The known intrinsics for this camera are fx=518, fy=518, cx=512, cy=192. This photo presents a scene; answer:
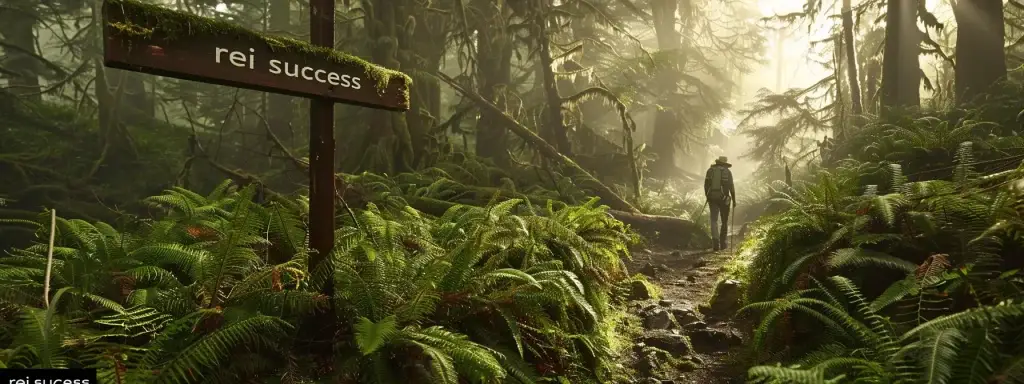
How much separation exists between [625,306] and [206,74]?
15.6ft

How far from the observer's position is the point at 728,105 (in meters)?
24.6

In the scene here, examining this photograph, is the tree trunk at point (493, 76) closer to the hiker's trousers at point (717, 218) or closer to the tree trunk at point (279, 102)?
the hiker's trousers at point (717, 218)

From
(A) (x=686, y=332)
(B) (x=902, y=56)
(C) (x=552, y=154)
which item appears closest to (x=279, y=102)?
(C) (x=552, y=154)

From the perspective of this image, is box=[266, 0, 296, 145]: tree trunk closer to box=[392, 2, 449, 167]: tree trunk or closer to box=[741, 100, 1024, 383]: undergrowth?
box=[392, 2, 449, 167]: tree trunk

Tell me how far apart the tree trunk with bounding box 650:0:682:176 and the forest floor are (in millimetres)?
17113

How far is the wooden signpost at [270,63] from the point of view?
2.67m

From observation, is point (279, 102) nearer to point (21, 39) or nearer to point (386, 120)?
point (21, 39)

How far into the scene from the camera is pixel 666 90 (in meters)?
23.8

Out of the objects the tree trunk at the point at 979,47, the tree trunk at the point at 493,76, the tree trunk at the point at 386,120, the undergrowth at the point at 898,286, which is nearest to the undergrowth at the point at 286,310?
the undergrowth at the point at 898,286

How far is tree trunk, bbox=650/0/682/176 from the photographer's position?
76.7ft

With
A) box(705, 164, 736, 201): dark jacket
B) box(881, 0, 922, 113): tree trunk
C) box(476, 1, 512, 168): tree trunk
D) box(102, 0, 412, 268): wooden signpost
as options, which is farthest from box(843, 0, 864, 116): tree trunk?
box(102, 0, 412, 268): wooden signpost

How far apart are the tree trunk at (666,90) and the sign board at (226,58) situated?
21.1 m

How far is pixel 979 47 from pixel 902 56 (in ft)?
6.94

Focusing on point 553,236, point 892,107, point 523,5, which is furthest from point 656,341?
point 892,107
